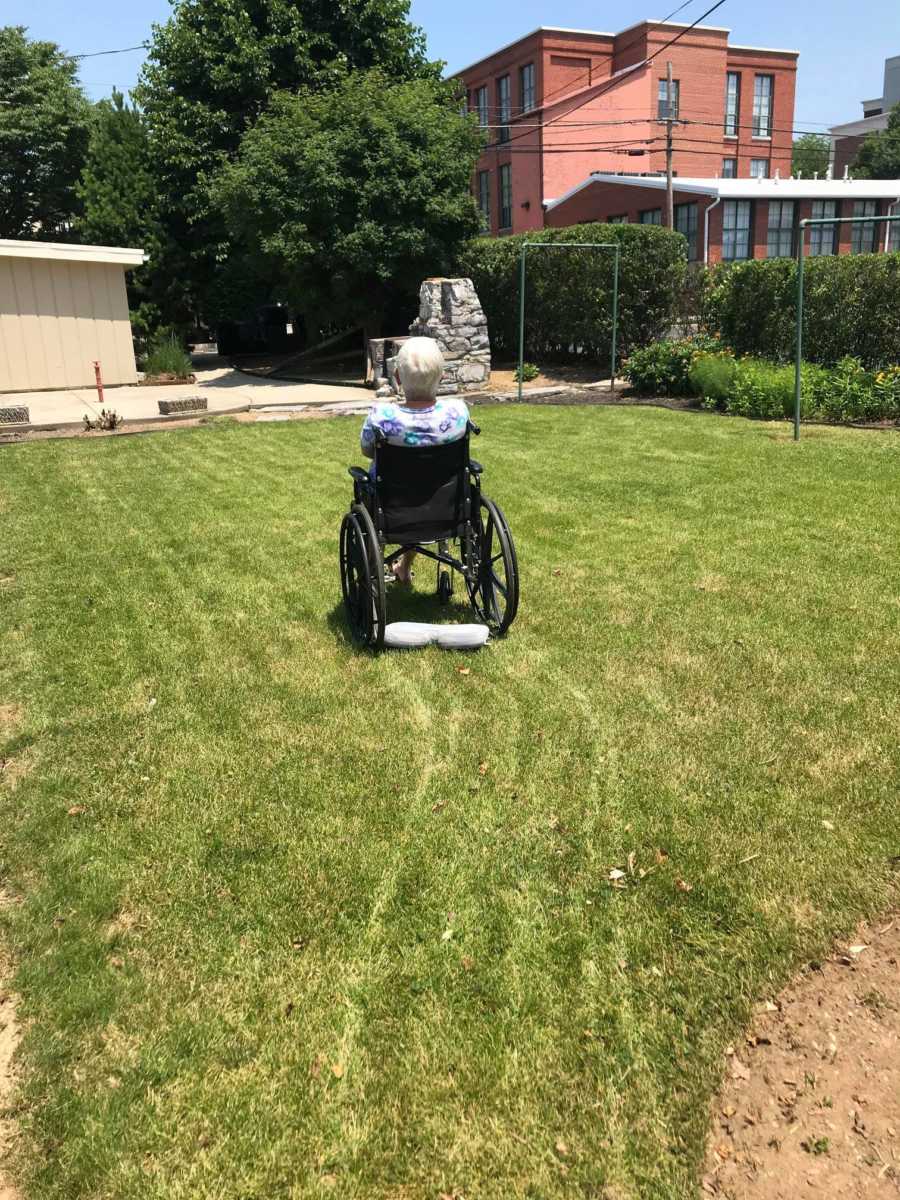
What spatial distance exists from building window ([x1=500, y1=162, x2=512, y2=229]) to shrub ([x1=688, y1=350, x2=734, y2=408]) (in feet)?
115

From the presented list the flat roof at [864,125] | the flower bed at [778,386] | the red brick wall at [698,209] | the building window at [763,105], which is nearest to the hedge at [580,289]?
the flower bed at [778,386]

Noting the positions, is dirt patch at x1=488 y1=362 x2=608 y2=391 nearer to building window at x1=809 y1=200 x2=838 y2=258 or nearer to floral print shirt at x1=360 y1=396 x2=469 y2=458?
floral print shirt at x1=360 y1=396 x2=469 y2=458

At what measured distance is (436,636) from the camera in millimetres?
4230

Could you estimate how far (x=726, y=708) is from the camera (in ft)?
11.8

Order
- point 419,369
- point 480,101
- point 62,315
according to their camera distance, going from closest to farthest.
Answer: point 419,369, point 62,315, point 480,101

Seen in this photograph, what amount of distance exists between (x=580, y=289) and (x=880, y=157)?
1984 inches

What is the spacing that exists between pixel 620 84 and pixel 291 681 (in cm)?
4447

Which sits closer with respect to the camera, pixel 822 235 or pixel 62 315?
pixel 62 315

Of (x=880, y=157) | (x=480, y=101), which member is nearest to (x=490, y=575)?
(x=480, y=101)

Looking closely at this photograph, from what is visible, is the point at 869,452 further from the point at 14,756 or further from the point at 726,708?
the point at 14,756

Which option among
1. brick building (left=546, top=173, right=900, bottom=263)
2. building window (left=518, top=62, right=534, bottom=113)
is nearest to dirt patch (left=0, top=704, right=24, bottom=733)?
brick building (left=546, top=173, right=900, bottom=263)

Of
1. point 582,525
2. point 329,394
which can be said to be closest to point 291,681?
point 582,525

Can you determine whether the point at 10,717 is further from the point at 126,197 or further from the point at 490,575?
the point at 126,197

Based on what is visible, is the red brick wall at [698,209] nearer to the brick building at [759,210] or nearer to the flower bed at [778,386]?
the brick building at [759,210]
